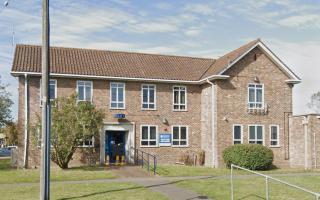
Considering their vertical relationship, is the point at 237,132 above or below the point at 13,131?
above

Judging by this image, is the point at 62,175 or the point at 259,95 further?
the point at 259,95

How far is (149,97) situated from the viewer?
29.2 meters

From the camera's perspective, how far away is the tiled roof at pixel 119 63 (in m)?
27.5

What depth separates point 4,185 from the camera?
18.3 meters

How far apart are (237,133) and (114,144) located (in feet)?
26.2

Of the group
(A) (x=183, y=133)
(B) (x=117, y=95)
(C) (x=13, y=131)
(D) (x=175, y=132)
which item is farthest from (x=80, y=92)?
(C) (x=13, y=131)

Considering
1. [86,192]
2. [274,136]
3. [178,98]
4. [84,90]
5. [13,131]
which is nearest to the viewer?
[86,192]

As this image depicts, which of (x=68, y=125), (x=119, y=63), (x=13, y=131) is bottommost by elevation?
(x=13, y=131)

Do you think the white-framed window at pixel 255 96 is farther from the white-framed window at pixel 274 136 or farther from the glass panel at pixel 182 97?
the glass panel at pixel 182 97

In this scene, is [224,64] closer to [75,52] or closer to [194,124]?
[194,124]

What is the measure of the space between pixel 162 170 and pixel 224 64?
905 centimetres

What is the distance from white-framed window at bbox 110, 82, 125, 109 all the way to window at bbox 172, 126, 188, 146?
3.89 meters

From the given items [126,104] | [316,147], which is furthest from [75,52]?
[316,147]

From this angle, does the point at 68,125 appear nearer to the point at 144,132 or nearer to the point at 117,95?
the point at 117,95
